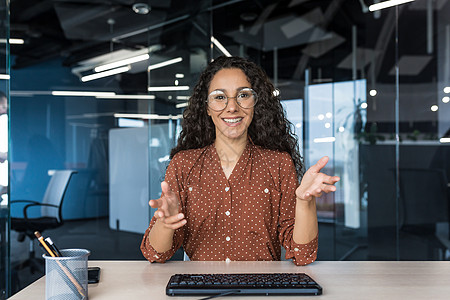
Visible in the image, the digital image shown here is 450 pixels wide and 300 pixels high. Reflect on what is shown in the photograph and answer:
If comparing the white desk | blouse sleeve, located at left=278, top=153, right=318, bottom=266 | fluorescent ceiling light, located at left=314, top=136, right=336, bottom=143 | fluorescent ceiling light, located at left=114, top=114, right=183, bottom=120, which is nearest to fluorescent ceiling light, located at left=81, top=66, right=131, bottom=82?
fluorescent ceiling light, located at left=114, top=114, right=183, bottom=120

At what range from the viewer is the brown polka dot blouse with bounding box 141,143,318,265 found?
1.68 m

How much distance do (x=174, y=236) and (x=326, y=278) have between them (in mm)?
677

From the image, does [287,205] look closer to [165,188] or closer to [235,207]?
[235,207]

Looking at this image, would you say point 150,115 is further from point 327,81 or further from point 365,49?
point 365,49

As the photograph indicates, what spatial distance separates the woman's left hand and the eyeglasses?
0.56 meters

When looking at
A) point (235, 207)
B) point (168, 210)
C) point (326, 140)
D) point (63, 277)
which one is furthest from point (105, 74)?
point (63, 277)

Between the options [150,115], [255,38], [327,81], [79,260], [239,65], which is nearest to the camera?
[79,260]

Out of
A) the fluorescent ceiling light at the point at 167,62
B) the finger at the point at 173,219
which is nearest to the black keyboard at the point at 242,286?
the finger at the point at 173,219

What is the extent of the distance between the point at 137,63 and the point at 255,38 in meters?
1.36

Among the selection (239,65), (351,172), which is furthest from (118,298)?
(351,172)

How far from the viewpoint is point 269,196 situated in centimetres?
174

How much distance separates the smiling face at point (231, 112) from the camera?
173cm

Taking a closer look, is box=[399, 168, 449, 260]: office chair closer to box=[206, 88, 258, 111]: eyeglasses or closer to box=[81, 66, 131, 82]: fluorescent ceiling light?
box=[206, 88, 258, 111]: eyeglasses

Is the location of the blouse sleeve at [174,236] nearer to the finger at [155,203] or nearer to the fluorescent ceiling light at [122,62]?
the finger at [155,203]
